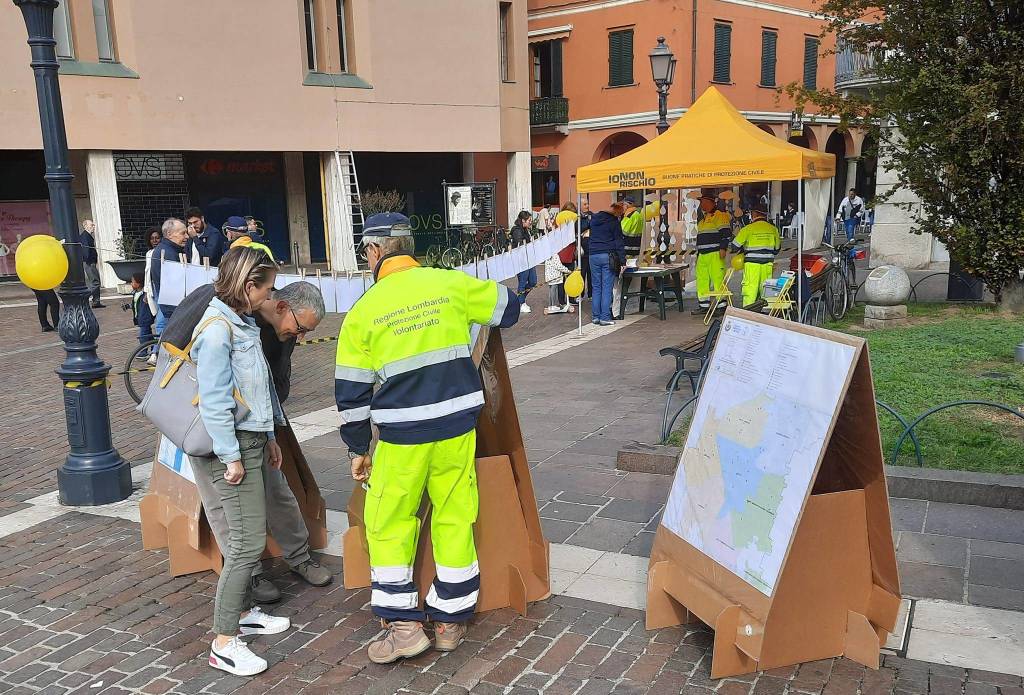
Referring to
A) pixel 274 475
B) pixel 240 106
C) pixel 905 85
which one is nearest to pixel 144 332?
pixel 274 475

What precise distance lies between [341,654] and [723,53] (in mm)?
29467

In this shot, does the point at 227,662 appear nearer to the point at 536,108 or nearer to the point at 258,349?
the point at 258,349

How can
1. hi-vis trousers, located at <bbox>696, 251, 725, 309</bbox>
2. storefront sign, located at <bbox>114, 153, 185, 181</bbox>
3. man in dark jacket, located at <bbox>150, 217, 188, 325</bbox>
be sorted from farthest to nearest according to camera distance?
storefront sign, located at <bbox>114, 153, 185, 181</bbox> < hi-vis trousers, located at <bbox>696, 251, 725, 309</bbox> < man in dark jacket, located at <bbox>150, 217, 188, 325</bbox>

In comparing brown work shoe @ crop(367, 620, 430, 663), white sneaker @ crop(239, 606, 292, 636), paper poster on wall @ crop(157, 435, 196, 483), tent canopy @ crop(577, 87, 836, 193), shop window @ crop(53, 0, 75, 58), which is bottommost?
white sneaker @ crop(239, 606, 292, 636)

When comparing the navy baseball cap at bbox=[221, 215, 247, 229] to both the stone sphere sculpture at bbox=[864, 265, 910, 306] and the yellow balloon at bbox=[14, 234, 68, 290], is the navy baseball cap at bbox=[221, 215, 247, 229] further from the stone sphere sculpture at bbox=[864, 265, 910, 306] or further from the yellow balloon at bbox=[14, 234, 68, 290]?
the stone sphere sculpture at bbox=[864, 265, 910, 306]

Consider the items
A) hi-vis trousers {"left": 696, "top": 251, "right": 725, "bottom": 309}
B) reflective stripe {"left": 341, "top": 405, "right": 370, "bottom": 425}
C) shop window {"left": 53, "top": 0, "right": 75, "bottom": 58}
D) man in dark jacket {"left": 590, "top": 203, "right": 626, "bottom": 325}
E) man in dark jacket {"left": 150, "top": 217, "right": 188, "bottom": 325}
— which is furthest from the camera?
shop window {"left": 53, "top": 0, "right": 75, "bottom": 58}

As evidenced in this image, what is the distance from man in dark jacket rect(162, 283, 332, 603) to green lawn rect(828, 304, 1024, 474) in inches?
153

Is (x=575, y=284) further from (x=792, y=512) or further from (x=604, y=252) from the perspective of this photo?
(x=792, y=512)

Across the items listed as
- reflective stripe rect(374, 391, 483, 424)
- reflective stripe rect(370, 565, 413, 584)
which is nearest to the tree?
reflective stripe rect(374, 391, 483, 424)

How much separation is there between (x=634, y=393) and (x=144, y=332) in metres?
6.15

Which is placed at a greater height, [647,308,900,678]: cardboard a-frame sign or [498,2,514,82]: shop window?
[498,2,514,82]: shop window

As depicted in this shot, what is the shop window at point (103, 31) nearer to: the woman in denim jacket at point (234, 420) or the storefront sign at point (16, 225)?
the storefront sign at point (16, 225)

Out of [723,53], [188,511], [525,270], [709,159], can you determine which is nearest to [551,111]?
[723,53]

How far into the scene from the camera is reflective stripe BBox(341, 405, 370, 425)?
3.56 metres
